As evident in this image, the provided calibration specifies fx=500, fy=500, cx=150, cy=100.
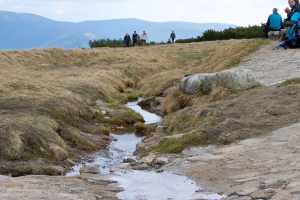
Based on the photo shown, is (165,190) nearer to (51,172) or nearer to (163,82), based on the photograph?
(51,172)

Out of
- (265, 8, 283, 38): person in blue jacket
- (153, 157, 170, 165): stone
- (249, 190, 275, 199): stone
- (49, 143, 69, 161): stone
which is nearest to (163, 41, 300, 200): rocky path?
(249, 190, 275, 199): stone

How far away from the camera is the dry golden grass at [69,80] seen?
11.3 m

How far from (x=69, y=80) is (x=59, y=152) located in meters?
9.39

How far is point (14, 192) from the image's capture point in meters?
7.23

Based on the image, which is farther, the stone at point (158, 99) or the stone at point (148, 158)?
the stone at point (158, 99)

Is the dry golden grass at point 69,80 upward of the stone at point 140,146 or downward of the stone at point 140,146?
upward

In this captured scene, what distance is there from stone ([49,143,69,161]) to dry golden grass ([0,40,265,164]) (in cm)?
21

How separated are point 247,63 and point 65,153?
35.1ft

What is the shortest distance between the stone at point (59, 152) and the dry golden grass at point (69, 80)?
0.21 meters

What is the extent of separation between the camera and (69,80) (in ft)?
64.7

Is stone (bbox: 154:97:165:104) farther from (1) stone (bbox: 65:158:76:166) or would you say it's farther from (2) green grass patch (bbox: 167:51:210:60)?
(2) green grass patch (bbox: 167:51:210:60)

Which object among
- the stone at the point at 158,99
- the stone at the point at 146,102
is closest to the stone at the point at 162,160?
the stone at the point at 158,99

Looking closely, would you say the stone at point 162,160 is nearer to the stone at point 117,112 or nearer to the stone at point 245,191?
the stone at point 245,191

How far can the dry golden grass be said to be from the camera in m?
11.3
